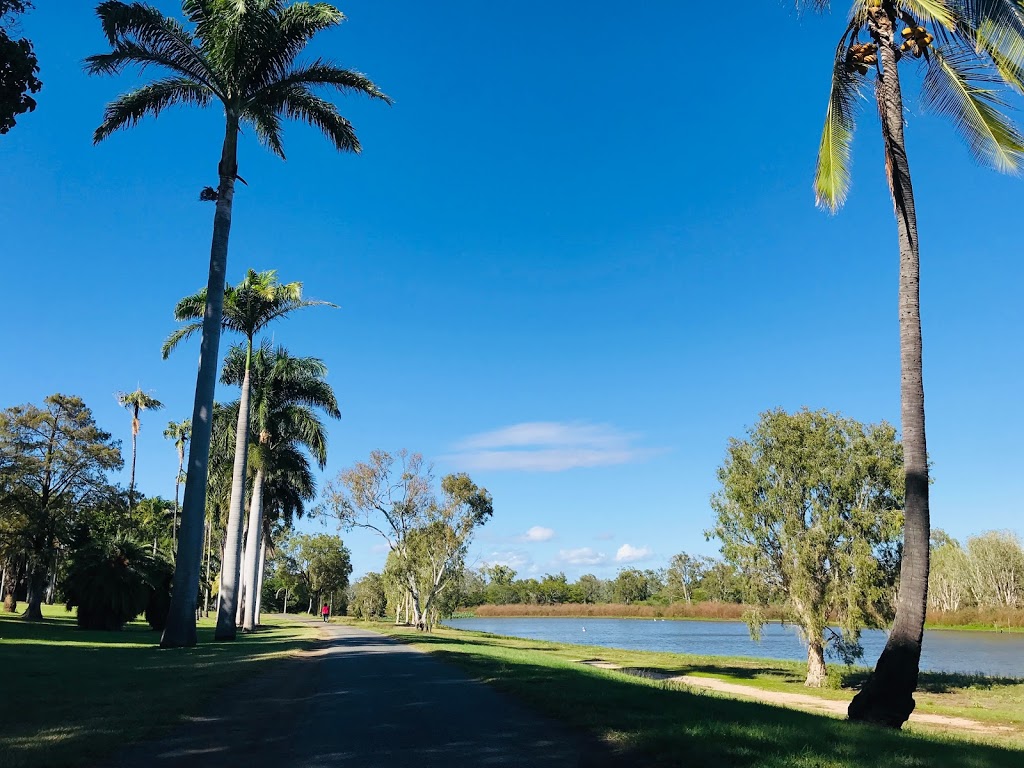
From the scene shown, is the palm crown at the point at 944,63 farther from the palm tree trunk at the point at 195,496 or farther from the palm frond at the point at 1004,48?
the palm tree trunk at the point at 195,496

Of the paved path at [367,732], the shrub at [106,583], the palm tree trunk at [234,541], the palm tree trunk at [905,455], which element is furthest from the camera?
the shrub at [106,583]

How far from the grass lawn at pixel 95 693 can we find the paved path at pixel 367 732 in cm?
49

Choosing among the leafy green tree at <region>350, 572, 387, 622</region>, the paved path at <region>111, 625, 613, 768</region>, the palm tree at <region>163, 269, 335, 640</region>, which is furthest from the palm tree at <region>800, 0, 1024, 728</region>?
the leafy green tree at <region>350, 572, 387, 622</region>

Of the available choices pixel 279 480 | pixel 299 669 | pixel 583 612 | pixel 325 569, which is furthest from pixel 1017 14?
pixel 583 612

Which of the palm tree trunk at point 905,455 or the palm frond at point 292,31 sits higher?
the palm frond at point 292,31

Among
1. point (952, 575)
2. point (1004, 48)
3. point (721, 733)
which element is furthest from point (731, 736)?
point (952, 575)

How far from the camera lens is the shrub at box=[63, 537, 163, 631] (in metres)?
31.7

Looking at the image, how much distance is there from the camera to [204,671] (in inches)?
557

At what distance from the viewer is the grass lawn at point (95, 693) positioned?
6980 millimetres

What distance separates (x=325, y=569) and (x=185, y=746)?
8442 centimetres

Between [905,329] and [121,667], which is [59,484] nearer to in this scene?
[121,667]

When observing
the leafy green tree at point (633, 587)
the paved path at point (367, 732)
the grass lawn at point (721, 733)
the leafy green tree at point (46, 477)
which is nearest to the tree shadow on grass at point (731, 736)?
the grass lawn at point (721, 733)

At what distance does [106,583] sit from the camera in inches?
1251

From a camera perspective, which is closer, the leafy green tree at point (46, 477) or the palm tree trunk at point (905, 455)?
the palm tree trunk at point (905, 455)
